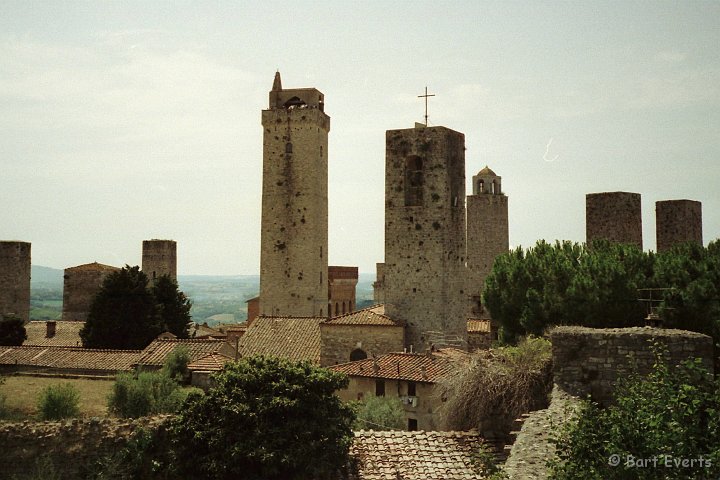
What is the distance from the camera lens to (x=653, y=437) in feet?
22.0

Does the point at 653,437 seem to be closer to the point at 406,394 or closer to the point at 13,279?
the point at 406,394

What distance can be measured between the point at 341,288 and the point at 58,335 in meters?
20.9

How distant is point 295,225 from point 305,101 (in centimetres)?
874

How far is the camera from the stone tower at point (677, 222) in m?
26.5

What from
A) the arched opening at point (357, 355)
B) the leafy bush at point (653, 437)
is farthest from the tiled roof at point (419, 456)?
the arched opening at point (357, 355)

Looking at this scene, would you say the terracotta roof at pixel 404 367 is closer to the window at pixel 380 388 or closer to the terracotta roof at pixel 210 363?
the window at pixel 380 388

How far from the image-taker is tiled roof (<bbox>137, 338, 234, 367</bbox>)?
28436 millimetres

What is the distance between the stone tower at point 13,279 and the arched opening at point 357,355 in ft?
102

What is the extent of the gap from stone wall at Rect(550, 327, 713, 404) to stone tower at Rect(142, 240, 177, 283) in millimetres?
50543

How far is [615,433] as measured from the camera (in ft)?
23.1

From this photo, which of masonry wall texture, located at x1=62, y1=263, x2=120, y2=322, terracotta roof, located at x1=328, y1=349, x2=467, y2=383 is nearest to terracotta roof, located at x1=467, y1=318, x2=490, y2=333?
terracotta roof, located at x1=328, y1=349, x2=467, y2=383

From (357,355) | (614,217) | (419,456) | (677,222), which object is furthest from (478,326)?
(419,456)

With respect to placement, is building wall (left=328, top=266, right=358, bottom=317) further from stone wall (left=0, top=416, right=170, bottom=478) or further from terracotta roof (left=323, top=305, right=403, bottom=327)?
stone wall (left=0, top=416, right=170, bottom=478)

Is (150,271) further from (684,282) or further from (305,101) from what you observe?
(684,282)
